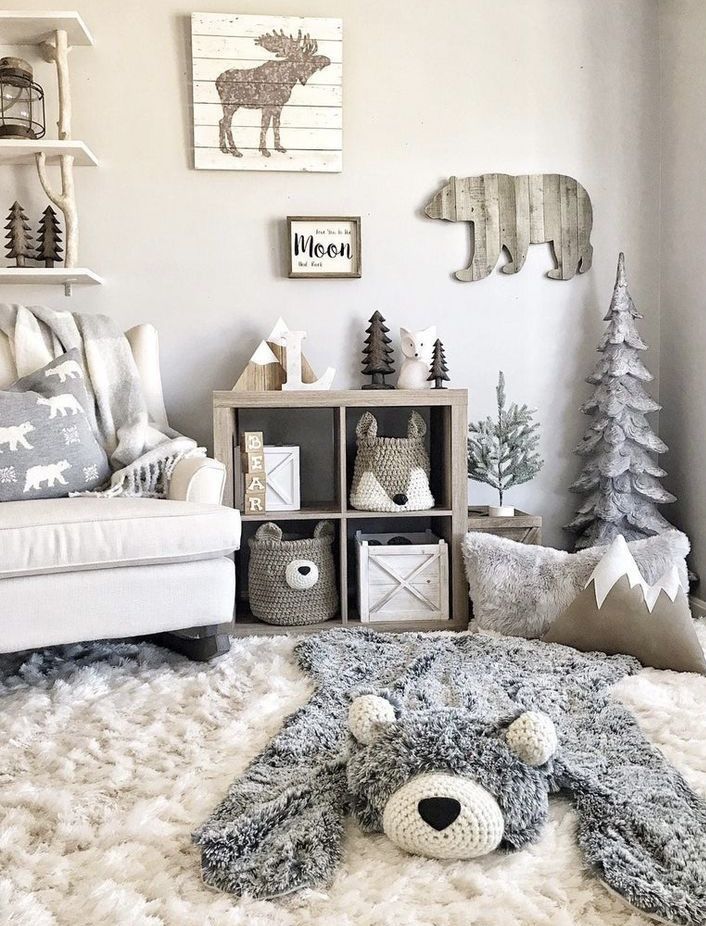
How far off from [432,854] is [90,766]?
0.64 meters

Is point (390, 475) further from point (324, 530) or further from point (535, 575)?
point (535, 575)

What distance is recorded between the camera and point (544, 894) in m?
1.06

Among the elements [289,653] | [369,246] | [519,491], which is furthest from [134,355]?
[519,491]

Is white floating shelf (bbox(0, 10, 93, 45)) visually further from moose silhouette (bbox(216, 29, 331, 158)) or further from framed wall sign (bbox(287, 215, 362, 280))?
framed wall sign (bbox(287, 215, 362, 280))

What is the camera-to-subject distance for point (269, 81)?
271 cm

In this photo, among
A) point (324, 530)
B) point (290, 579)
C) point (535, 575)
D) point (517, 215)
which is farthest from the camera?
point (517, 215)

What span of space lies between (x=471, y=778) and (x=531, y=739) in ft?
0.38

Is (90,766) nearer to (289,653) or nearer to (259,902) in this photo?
(259,902)

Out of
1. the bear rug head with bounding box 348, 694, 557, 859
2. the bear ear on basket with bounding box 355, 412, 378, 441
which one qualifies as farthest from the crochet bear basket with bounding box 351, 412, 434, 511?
the bear rug head with bounding box 348, 694, 557, 859

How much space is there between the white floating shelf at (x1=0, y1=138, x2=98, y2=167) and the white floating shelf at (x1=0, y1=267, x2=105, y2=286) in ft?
1.10

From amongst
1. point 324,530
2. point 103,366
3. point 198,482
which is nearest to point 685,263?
point 324,530

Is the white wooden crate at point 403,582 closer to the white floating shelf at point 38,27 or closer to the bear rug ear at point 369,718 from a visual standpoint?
the bear rug ear at point 369,718

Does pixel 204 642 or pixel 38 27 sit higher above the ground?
pixel 38 27

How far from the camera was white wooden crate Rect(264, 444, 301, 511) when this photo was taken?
2475 mm
